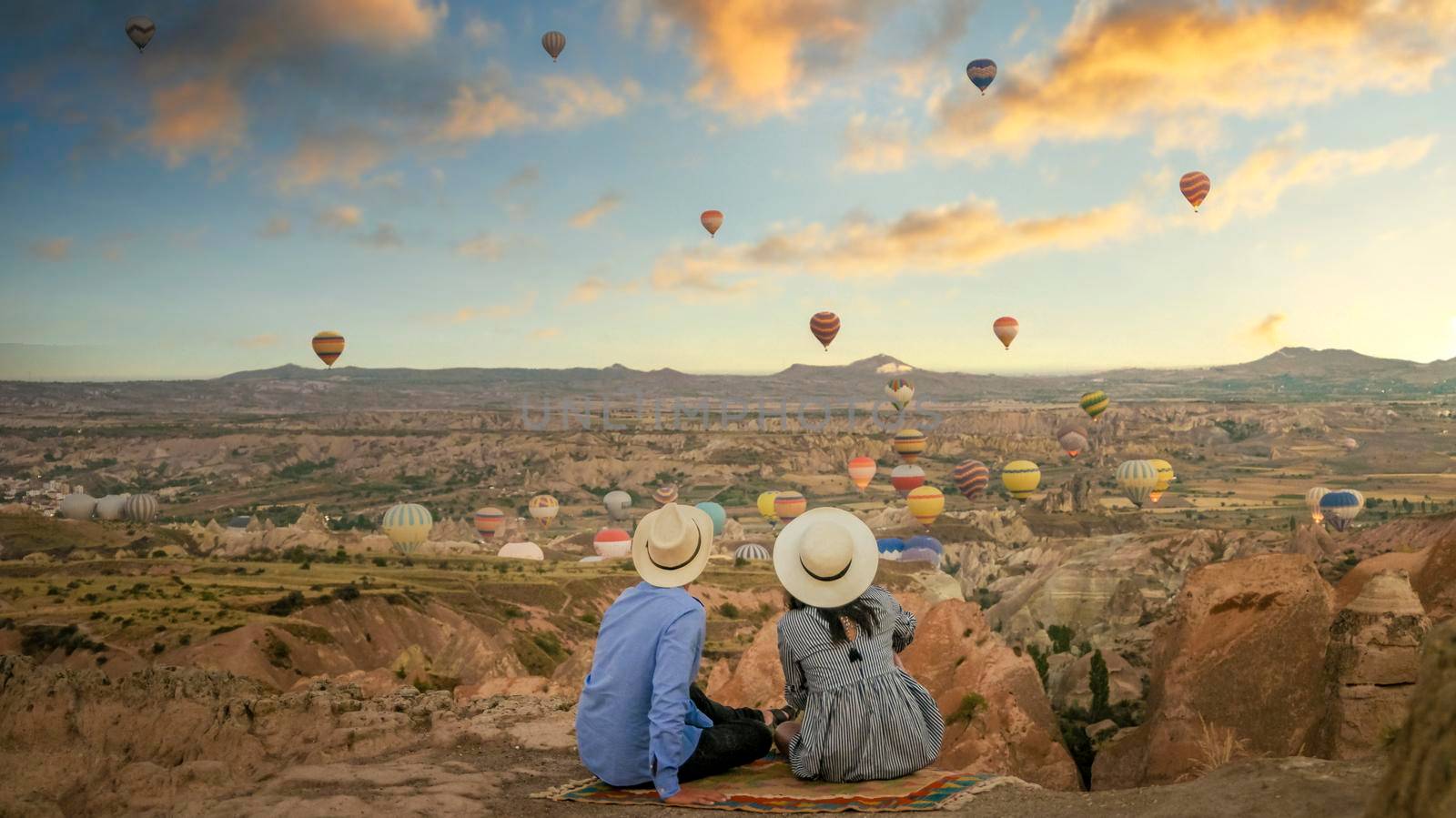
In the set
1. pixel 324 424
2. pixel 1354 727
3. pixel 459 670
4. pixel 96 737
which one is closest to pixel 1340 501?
pixel 459 670

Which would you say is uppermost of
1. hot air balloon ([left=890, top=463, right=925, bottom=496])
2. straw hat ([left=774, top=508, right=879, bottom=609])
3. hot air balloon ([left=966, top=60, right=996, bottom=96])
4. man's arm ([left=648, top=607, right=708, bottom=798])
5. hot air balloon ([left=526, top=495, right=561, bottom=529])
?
hot air balloon ([left=966, top=60, right=996, bottom=96])

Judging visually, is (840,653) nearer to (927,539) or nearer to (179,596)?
(179,596)

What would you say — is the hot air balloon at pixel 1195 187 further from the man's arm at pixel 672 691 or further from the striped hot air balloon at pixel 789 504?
the man's arm at pixel 672 691

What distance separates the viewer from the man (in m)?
6.45

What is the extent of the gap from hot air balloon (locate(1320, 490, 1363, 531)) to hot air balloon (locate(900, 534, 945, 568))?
31.5 m

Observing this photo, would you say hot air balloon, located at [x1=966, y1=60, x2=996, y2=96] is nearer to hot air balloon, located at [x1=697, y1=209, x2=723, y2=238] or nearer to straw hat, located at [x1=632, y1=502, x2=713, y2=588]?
hot air balloon, located at [x1=697, y1=209, x2=723, y2=238]

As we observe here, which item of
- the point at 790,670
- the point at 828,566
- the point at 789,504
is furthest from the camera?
the point at 789,504

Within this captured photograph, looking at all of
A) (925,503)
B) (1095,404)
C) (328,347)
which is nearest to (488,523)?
(328,347)

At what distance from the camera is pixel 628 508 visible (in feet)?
378

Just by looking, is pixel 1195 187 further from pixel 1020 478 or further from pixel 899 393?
pixel 899 393

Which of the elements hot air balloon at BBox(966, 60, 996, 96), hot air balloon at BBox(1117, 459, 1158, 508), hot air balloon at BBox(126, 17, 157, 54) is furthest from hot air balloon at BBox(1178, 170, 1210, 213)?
hot air balloon at BBox(126, 17, 157, 54)

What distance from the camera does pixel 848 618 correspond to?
670cm

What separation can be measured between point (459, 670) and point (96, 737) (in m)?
12.8

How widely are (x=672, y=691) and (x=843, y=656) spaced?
1068 millimetres
